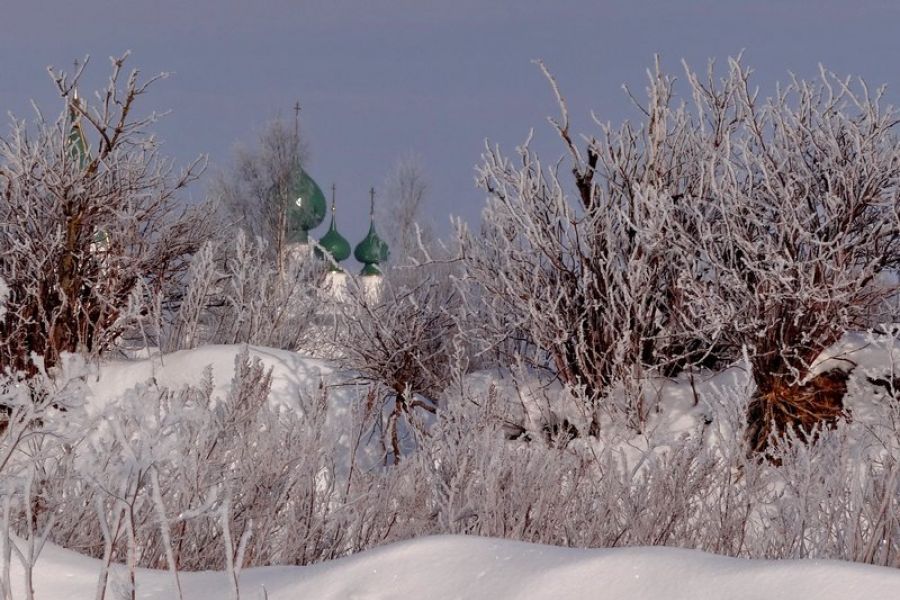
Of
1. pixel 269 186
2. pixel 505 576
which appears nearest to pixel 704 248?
pixel 505 576

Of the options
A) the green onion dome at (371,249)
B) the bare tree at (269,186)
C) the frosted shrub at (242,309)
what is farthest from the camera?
the green onion dome at (371,249)

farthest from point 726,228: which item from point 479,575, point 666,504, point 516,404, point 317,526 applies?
point 479,575

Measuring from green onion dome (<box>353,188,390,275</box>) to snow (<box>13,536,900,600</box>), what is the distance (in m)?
32.0

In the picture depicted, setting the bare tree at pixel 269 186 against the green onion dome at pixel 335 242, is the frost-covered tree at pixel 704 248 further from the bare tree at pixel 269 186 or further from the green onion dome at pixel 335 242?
the green onion dome at pixel 335 242

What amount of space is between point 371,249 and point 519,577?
33.2 metres

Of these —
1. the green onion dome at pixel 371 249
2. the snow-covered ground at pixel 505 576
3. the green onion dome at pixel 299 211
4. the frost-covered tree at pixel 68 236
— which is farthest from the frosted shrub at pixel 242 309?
the green onion dome at pixel 371 249

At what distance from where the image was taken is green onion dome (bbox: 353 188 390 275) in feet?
116

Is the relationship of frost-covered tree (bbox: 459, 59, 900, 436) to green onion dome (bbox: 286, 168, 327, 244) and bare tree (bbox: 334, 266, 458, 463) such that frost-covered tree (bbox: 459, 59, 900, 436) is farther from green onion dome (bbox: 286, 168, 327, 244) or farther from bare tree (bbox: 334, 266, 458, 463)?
green onion dome (bbox: 286, 168, 327, 244)

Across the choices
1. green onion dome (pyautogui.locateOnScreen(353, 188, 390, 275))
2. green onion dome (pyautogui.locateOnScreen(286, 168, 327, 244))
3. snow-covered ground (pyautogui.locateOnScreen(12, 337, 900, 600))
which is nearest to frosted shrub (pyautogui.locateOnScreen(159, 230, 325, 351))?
snow-covered ground (pyautogui.locateOnScreen(12, 337, 900, 600))

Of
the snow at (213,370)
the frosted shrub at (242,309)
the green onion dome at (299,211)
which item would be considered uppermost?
the green onion dome at (299,211)

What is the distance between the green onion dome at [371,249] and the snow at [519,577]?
32.0 m

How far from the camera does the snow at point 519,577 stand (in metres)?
2.59

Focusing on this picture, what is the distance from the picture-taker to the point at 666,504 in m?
4.80

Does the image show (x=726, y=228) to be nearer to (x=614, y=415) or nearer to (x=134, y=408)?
(x=614, y=415)
